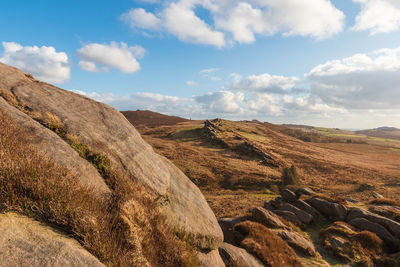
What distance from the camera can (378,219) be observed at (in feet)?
58.7

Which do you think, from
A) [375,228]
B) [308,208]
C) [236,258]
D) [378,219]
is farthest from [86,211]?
[378,219]

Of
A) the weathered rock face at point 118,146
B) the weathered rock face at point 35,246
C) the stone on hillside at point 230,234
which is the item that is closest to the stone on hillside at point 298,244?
the stone on hillside at point 230,234

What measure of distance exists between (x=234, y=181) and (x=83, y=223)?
1368 inches

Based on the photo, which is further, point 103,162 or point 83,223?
point 103,162

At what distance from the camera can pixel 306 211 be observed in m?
20.8

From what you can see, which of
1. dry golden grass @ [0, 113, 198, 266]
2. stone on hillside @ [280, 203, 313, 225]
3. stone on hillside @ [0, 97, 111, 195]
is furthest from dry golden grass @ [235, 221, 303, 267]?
stone on hillside @ [0, 97, 111, 195]

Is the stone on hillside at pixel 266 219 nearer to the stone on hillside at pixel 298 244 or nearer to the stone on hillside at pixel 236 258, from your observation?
the stone on hillside at pixel 298 244

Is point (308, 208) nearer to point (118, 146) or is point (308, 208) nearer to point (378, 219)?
point (378, 219)

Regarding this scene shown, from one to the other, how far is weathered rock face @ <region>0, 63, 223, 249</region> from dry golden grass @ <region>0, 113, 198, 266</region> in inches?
48.8

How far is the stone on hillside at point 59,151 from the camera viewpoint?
6395mm

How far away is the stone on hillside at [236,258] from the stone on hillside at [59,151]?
6595mm

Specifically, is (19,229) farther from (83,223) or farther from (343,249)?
(343,249)

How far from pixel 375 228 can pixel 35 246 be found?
924 inches

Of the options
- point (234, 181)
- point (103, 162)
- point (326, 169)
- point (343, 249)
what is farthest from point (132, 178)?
point (326, 169)
